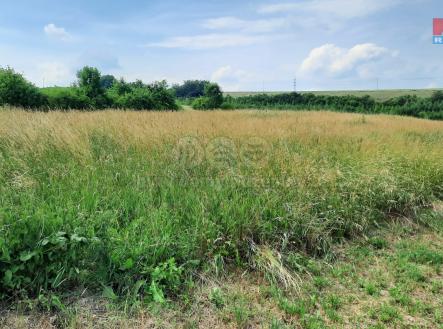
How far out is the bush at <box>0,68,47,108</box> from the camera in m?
12.1

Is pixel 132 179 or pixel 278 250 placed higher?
pixel 132 179

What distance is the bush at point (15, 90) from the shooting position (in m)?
12.1

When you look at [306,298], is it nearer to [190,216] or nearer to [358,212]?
[190,216]

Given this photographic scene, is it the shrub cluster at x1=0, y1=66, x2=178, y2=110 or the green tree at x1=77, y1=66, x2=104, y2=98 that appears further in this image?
the green tree at x1=77, y1=66, x2=104, y2=98

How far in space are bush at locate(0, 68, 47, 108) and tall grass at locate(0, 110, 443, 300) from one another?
7.93 metres

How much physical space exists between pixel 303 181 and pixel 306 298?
1760mm

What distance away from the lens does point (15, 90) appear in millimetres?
12344

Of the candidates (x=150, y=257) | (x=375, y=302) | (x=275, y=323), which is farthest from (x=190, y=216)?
(x=375, y=302)

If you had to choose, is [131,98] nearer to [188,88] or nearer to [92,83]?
[92,83]

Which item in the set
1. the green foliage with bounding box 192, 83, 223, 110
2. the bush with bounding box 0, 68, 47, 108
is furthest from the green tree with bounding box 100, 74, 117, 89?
the green foliage with bounding box 192, 83, 223, 110

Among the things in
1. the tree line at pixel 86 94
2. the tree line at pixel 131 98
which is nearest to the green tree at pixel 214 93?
the tree line at pixel 131 98

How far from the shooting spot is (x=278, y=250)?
2.98m

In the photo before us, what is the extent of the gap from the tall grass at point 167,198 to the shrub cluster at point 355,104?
30739 mm

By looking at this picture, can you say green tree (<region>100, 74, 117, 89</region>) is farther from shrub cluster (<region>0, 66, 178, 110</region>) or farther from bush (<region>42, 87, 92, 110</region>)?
bush (<region>42, 87, 92, 110</region>)
